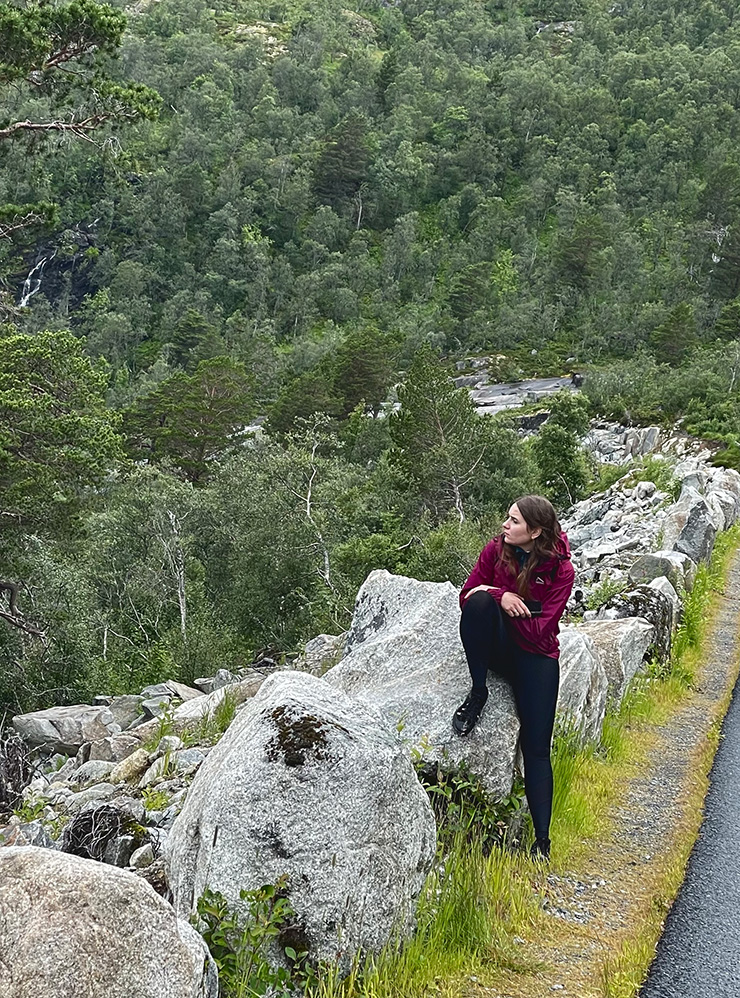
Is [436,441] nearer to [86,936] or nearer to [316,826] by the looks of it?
[316,826]

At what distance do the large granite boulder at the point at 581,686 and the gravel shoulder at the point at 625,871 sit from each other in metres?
0.50

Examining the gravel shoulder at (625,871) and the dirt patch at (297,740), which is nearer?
the dirt patch at (297,740)

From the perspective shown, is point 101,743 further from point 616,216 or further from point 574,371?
point 616,216

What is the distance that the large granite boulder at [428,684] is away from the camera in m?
4.51

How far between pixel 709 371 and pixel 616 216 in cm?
5813

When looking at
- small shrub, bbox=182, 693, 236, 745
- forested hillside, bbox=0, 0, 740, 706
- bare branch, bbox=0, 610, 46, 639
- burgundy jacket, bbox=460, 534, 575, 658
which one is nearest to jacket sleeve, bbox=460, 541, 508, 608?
burgundy jacket, bbox=460, 534, 575, 658

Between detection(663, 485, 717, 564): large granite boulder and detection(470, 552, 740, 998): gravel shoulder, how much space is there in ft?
19.1

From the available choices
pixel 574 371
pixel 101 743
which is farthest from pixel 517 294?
pixel 101 743

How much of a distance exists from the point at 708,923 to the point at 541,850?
2.95 feet

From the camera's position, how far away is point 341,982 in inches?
122

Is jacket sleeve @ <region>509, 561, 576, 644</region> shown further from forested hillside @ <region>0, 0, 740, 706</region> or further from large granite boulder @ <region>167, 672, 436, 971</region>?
forested hillside @ <region>0, 0, 740, 706</region>

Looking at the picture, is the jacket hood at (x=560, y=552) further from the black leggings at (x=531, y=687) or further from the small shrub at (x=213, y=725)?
the small shrub at (x=213, y=725)

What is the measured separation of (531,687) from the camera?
14.6 ft

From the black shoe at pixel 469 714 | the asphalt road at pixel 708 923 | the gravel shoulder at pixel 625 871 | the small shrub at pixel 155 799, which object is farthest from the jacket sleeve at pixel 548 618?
the small shrub at pixel 155 799
